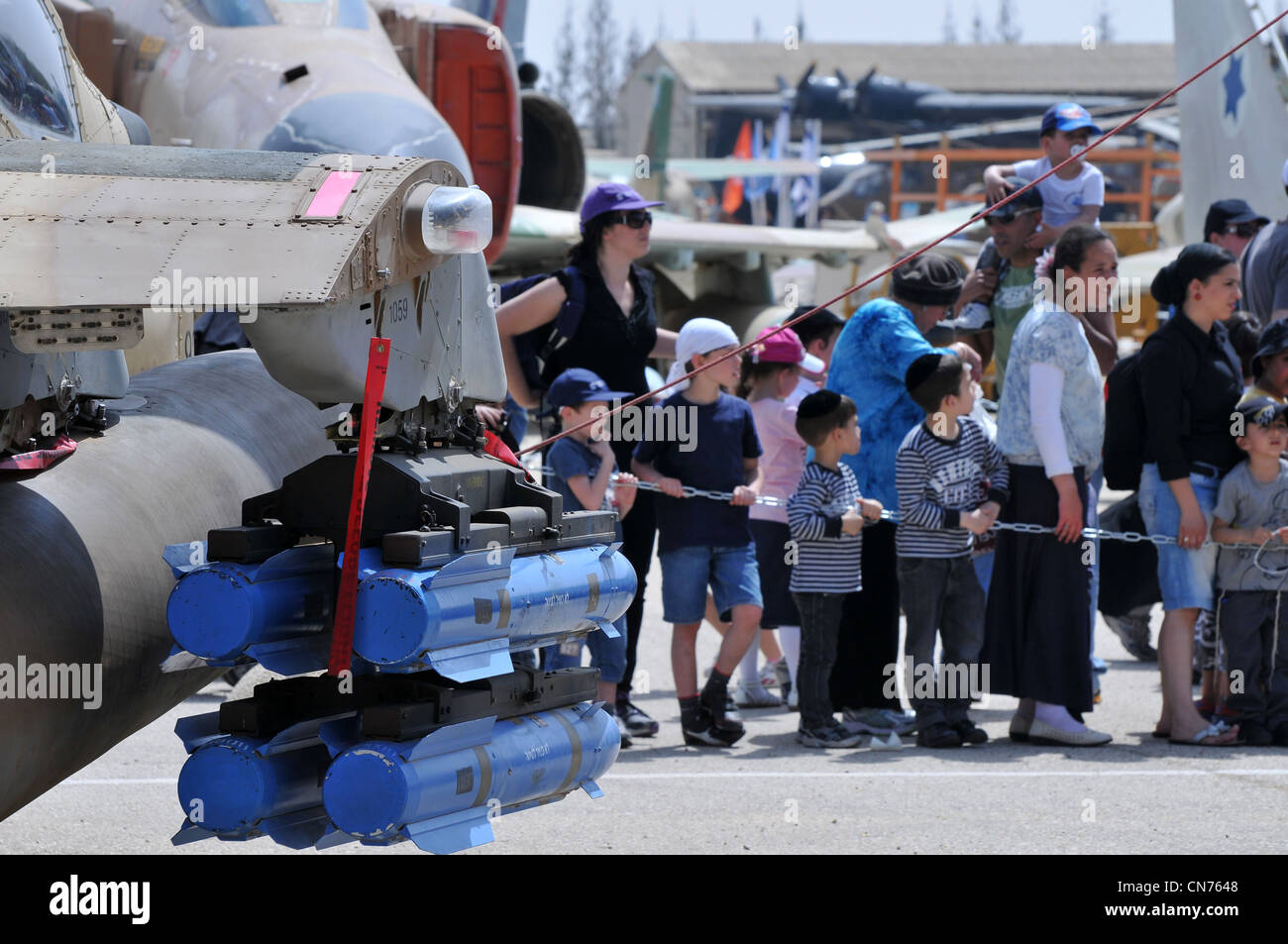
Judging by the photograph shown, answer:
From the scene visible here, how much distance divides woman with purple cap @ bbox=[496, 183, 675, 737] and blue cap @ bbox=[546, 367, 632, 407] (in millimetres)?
410

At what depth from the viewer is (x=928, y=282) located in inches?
326

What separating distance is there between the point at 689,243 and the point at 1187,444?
10014 mm

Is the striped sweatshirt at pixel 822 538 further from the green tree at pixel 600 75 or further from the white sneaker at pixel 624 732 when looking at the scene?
the green tree at pixel 600 75

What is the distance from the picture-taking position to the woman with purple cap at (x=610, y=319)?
764cm

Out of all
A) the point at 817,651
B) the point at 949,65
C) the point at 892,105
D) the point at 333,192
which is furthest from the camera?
the point at 949,65

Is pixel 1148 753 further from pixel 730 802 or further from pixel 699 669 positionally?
pixel 699 669

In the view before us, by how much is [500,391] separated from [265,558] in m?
1.12

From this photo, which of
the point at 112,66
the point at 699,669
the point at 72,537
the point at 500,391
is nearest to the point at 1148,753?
the point at 699,669

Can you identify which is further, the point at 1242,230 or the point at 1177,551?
the point at 1242,230

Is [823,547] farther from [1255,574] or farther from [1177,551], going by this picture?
[1255,574]

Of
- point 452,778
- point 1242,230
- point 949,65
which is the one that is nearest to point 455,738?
point 452,778

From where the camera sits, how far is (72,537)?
160 inches

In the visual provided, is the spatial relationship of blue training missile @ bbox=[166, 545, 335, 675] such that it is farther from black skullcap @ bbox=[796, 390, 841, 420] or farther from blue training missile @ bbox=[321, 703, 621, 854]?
black skullcap @ bbox=[796, 390, 841, 420]

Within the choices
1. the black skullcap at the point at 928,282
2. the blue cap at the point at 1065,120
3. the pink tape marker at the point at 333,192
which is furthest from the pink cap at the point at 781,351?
the pink tape marker at the point at 333,192
